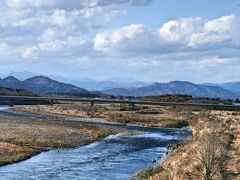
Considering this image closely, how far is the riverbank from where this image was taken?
75.1 metres

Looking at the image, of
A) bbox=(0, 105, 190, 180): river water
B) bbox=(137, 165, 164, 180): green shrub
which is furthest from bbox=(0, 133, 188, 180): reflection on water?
bbox=(137, 165, 164, 180): green shrub

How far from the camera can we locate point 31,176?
192ft

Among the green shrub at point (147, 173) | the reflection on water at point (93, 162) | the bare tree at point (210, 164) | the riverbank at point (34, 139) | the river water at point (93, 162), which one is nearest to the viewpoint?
the bare tree at point (210, 164)

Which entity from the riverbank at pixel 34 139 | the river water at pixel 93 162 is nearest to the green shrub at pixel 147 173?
the river water at pixel 93 162

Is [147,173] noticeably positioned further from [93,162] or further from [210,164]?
[93,162]

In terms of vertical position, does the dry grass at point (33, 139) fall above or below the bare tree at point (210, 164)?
below

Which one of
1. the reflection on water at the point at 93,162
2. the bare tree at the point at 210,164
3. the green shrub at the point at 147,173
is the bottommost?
the reflection on water at the point at 93,162

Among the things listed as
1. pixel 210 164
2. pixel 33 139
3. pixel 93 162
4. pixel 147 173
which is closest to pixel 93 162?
pixel 93 162

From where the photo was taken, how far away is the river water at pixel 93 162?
196 ft

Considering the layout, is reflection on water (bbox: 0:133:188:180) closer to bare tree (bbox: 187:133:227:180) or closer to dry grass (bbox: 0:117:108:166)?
dry grass (bbox: 0:117:108:166)

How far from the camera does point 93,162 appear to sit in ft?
234

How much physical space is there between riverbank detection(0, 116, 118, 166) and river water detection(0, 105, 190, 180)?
7.88ft

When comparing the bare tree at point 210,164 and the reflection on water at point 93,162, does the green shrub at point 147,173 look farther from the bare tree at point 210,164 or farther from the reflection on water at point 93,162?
the bare tree at point 210,164

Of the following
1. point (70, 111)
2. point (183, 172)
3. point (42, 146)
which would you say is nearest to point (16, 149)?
point (42, 146)
